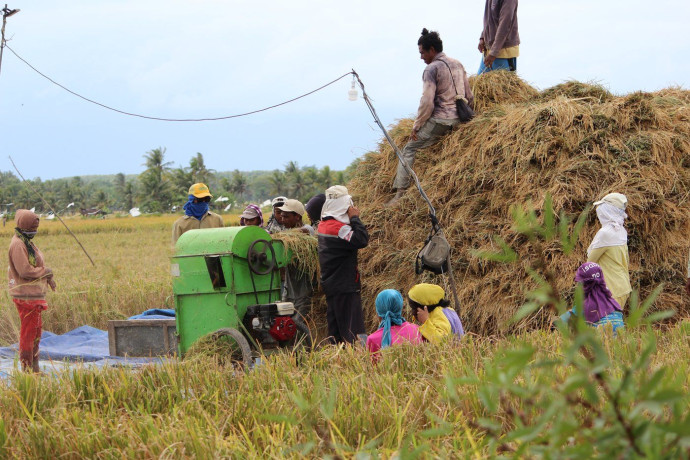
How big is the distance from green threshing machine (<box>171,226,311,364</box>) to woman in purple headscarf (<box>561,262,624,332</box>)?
2.42 meters

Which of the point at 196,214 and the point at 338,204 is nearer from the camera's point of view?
the point at 338,204

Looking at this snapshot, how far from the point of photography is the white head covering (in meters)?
6.86

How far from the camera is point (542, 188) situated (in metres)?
6.85

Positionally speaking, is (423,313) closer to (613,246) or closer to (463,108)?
(613,246)

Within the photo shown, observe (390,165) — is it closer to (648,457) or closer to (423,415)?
(423,415)

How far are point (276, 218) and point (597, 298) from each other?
140 inches

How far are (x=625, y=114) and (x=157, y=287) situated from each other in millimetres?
7470

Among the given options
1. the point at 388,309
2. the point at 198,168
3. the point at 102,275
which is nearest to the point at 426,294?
the point at 388,309

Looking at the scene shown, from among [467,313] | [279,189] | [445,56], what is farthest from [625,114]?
[279,189]

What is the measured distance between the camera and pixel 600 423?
1575 millimetres

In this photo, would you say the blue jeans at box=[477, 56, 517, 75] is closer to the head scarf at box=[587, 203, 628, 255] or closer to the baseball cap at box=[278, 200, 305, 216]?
the baseball cap at box=[278, 200, 305, 216]

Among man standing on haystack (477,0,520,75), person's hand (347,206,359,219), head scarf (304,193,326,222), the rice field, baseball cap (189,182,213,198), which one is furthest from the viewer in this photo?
man standing on haystack (477,0,520,75)

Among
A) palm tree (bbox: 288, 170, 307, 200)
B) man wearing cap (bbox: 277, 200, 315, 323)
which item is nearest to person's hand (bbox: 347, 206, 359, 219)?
man wearing cap (bbox: 277, 200, 315, 323)

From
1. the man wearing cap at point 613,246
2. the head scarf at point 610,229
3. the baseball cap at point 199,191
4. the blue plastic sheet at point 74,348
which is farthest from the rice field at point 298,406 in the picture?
the baseball cap at point 199,191
